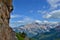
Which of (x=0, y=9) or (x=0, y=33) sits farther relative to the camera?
(x=0, y=9)

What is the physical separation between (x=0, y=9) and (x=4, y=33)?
484 centimetres

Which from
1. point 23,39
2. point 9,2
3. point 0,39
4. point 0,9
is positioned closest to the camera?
point 0,39

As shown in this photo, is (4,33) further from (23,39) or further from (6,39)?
(23,39)


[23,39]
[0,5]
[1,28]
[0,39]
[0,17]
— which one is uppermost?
[23,39]

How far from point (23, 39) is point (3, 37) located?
7561 centimetres

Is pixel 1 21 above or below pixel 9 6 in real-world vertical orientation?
below

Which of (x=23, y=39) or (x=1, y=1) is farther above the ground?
(x=23, y=39)

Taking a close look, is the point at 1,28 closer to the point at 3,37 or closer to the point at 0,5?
the point at 3,37

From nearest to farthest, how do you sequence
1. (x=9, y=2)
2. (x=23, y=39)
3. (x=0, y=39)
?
(x=0, y=39) < (x=9, y=2) < (x=23, y=39)

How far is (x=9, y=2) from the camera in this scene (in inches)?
1649

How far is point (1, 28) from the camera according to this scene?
33.1 m

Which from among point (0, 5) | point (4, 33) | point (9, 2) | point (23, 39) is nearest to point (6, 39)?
point (4, 33)

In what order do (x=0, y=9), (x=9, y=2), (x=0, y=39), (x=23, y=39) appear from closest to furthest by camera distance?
(x=0, y=39) → (x=0, y=9) → (x=9, y=2) → (x=23, y=39)

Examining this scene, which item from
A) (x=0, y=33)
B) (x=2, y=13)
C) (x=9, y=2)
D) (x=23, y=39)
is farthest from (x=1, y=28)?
(x=23, y=39)
